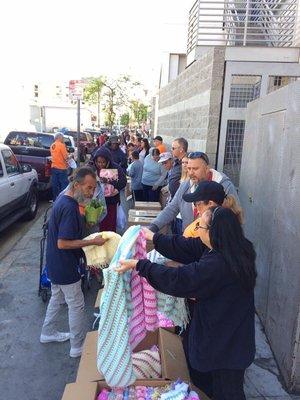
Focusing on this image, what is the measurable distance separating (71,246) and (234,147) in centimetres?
446

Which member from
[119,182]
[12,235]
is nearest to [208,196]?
[119,182]

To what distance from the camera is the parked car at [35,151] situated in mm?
10984

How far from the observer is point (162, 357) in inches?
116

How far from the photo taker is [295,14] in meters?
9.05

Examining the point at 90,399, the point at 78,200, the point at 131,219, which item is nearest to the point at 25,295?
the point at 131,219

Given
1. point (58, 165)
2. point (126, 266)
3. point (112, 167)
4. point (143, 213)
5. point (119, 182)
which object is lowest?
point (143, 213)

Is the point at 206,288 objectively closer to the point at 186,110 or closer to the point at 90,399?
the point at 90,399

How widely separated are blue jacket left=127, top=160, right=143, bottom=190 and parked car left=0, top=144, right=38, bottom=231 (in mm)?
2252

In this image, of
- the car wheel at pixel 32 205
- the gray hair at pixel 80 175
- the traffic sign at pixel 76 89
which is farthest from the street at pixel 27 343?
the traffic sign at pixel 76 89

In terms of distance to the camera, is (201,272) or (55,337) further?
(55,337)

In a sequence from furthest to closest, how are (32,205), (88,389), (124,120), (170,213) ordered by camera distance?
(124,120) → (32,205) → (170,213) → (88,389)

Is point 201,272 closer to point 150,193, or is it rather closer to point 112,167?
Result: point 112,167

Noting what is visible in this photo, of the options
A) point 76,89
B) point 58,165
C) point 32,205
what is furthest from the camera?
point 58,165

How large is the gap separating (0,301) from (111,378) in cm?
298
